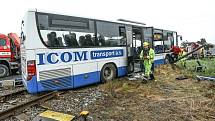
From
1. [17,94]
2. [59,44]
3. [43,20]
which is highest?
[43,20]

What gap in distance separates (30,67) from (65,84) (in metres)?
1.41

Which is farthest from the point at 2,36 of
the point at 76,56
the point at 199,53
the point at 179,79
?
the point at 199,53

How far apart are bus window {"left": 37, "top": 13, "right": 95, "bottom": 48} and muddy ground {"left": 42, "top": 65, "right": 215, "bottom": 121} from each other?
5.95 feet

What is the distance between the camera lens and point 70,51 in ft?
29.6

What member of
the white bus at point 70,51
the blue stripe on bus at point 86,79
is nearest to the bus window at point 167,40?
the white bus at point 70,51

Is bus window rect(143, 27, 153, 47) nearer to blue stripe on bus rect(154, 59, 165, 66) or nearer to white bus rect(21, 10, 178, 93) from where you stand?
blue stripe on bus rect(154, 59, 165, 66)

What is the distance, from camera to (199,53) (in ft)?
92.2

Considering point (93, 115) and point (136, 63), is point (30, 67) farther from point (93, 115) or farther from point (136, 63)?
point (136, 63)

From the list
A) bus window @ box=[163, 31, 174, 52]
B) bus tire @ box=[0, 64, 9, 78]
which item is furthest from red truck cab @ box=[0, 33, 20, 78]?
bus window @ box=[163, 31, 174, 52]

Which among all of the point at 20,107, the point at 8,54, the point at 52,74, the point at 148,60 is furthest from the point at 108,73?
the point at 8,54

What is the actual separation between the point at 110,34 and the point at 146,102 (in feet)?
14.9

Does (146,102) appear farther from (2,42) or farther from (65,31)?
(2,42)

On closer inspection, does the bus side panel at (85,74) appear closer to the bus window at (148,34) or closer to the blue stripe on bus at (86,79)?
the blue stripe on bus at (86,79)

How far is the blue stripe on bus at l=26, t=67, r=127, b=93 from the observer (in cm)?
800
